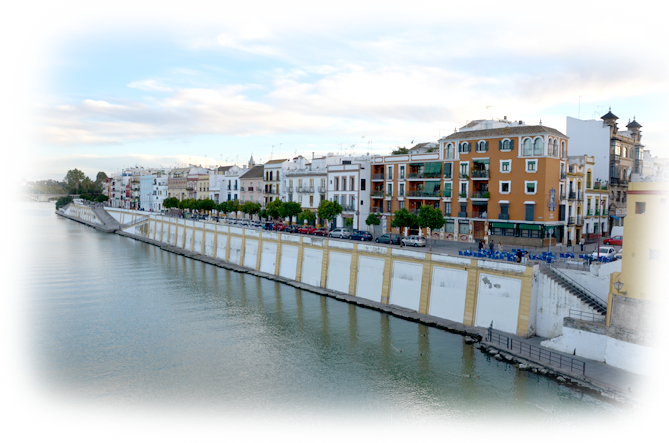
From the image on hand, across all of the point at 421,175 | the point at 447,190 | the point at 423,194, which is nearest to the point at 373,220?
the point at 423,194

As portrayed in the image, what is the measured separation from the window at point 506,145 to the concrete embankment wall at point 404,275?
21.2m

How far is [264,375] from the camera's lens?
84.4 ft

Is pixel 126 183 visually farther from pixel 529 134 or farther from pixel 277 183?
pixel 529 134

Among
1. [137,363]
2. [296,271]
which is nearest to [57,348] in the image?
[137,363]

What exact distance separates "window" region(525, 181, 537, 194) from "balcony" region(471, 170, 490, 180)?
4.58 metres

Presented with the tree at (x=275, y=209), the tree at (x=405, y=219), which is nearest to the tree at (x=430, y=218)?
the tree at (x=405, y=219)

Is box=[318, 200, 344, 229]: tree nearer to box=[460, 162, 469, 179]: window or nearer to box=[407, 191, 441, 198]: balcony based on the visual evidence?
box=[407, 191, 441, 198]: balcony

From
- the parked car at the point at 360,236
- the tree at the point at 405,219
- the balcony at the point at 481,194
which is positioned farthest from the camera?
the parked car at the point at 360,236

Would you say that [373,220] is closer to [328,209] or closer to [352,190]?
[328,209]

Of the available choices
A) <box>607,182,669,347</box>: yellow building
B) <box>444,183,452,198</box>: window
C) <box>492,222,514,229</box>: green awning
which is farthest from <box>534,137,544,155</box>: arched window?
<box>607,182,669,347</box>: yellow building

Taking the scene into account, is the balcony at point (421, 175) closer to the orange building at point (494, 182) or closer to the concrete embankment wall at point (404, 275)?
the orange building at point (494, 182)

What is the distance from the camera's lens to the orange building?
49.2 metres

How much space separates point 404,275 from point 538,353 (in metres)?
13.1

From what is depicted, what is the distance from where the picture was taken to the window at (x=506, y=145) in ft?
168
